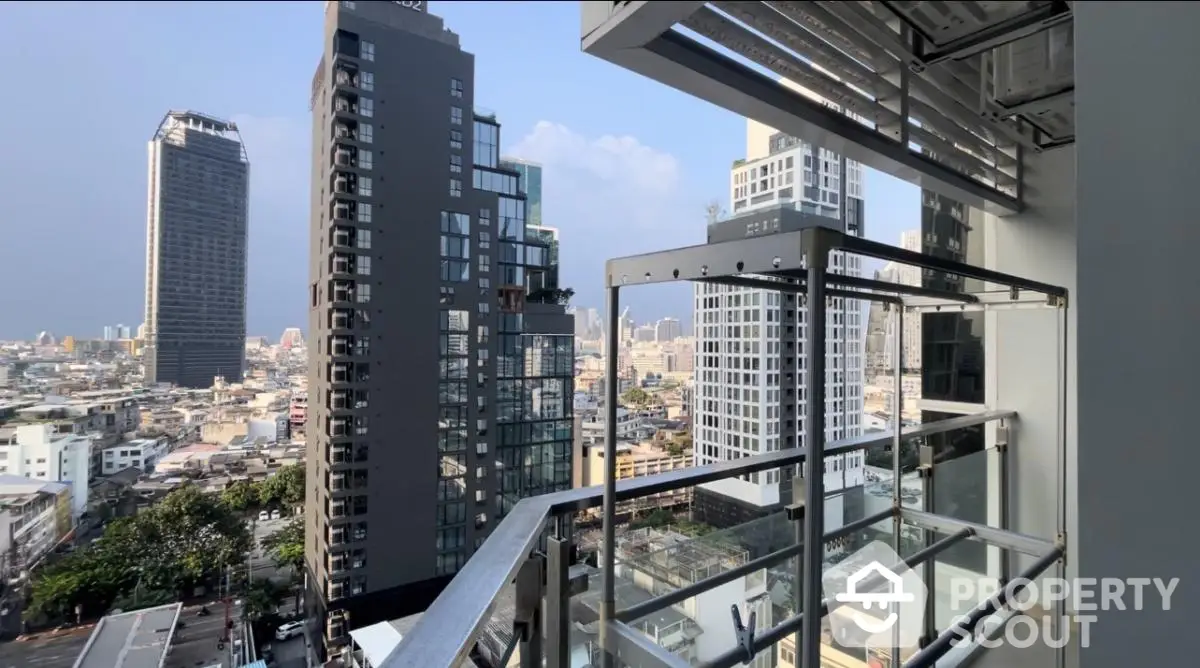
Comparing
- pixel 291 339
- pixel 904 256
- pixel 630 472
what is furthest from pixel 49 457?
pixel 904 256

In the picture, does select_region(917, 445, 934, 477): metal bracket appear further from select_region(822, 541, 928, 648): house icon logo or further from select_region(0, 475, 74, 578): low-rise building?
select_region(0, 475, 74, 578): low-rise building

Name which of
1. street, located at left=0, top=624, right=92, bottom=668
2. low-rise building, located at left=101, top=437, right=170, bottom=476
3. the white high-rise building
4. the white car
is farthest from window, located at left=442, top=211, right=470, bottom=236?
street, located at left=0, top=624, right=92, bottom=668

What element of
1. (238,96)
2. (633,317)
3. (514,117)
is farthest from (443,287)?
(633,317)

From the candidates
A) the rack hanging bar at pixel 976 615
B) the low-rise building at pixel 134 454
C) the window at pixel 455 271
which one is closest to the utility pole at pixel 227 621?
the low-rise building at pixel 134 454

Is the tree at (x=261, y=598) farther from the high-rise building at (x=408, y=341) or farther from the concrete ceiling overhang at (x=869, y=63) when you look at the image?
the concrete ceiling overhang at (x=869, y=63)

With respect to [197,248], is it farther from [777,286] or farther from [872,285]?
[872,285]

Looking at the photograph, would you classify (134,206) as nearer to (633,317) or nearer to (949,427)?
(633,317)
